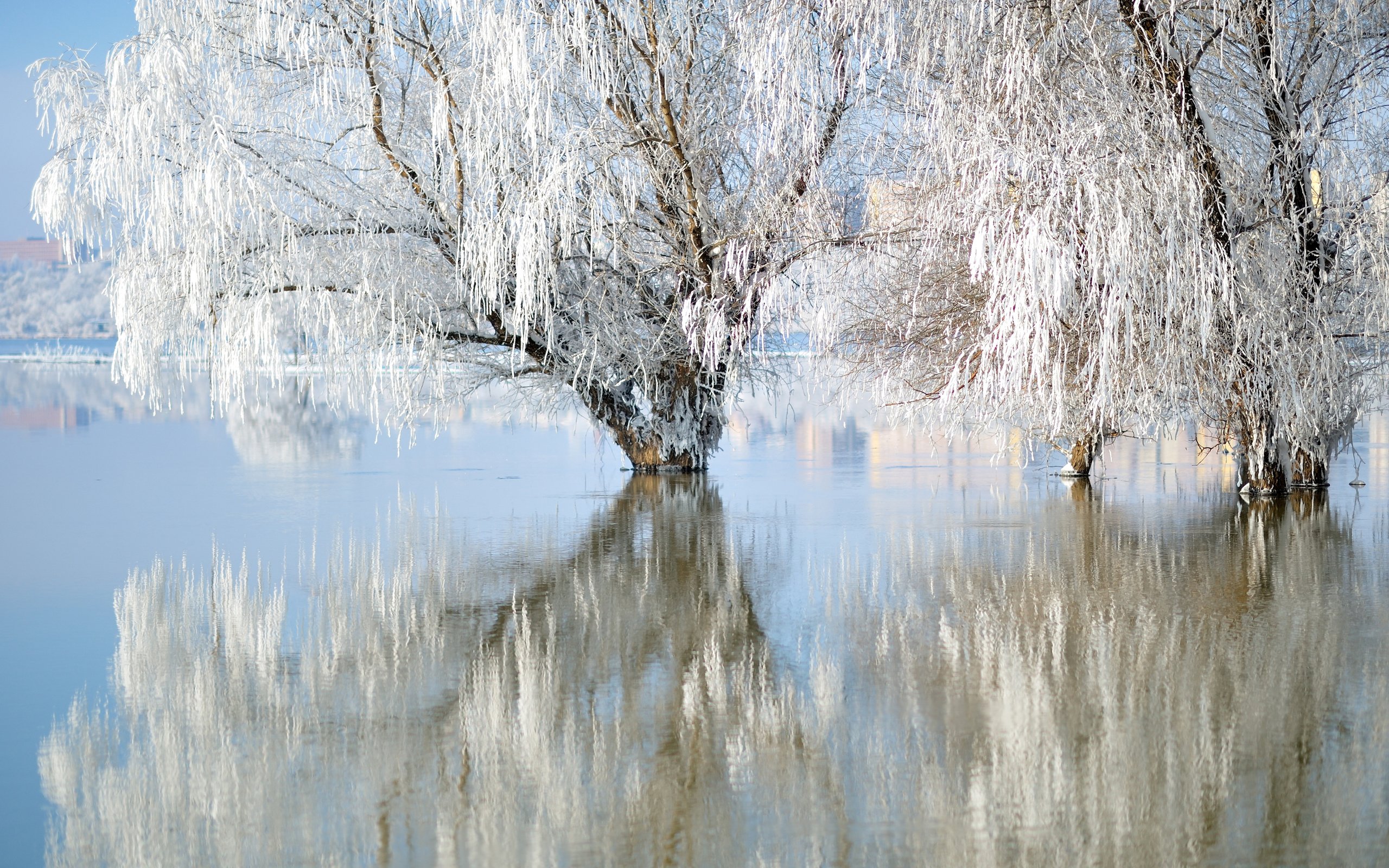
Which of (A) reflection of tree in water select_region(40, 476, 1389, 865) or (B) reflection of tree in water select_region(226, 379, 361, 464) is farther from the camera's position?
(B) reflection of tree in water select_region(226, 379, 361, 464)

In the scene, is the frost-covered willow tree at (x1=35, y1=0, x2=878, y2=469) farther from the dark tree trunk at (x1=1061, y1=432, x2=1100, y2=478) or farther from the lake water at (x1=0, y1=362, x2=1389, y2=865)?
the dark tree trunk at (x1=1061, y1=432, x2=1100, y2=478)

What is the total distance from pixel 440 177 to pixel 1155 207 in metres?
5.98

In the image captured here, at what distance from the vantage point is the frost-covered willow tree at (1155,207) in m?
9.19

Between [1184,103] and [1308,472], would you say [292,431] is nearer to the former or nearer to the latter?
[1308,472]

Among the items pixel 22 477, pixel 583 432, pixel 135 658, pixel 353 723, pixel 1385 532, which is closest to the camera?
pixel 353 723

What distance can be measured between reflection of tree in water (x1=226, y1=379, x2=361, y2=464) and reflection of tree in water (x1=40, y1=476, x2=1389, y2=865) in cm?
681

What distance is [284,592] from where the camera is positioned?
6.91 metres

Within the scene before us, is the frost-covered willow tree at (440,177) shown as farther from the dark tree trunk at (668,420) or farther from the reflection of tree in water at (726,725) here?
the reflection of tree in water at (726,725)

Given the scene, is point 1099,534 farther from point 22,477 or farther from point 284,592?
point 22,477

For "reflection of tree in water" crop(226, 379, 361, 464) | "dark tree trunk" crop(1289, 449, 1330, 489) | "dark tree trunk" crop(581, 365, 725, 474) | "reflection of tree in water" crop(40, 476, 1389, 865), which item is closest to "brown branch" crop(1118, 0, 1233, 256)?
"dark tree trunk" crop(1289, 449, 1330, 489)

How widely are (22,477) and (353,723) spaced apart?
10.4 meters

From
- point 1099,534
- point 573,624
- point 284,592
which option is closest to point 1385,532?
point 1099,534

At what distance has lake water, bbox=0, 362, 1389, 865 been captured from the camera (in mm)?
3471

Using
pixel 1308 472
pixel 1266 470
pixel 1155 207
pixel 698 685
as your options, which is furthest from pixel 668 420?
pixel 698 685
